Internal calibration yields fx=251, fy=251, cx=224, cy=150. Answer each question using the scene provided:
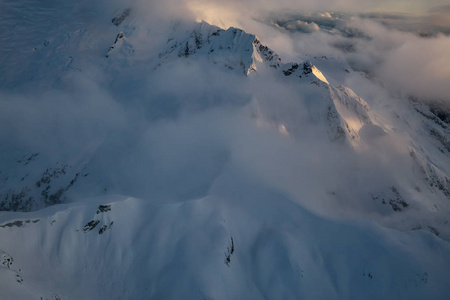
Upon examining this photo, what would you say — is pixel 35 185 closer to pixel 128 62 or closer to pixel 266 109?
pixel 128 62

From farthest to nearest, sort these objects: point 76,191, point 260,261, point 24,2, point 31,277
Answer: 1. point 24,2
2. point 76,191
3. point 260,261
4. point 31,277

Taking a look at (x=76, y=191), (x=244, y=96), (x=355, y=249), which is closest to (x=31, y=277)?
(x=76, y=191)

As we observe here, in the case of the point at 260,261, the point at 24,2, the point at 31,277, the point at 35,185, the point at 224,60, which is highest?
the point at 24,2

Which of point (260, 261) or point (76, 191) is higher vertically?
point (260, 261)

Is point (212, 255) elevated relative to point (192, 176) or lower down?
elevated

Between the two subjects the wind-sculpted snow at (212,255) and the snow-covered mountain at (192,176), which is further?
the snow-covered mountain at (192,176)

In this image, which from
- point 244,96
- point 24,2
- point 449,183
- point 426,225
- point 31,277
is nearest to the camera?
point 31,277

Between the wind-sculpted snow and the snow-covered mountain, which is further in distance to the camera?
the snow-covered mountain

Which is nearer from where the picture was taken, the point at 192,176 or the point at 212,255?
the point at 212,255
